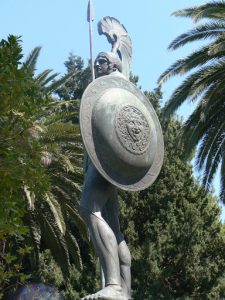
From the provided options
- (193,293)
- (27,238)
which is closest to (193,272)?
(193,293)

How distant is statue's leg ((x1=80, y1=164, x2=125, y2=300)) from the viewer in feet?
20.1

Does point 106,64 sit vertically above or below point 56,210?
above

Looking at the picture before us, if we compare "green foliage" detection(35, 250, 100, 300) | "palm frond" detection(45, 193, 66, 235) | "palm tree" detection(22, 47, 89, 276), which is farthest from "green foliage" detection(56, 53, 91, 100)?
"palm frond" detection(45, 193, 66, 235)

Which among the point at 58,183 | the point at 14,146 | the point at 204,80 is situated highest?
the point at 204,80

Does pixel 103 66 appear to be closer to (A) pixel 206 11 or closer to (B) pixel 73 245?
(A) pixel 206 11

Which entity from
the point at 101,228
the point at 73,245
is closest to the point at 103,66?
the point at 101,228

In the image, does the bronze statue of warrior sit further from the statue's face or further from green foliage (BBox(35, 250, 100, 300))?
green foliage (BBox(35, 250, 100, 300))

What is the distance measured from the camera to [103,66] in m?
6.96

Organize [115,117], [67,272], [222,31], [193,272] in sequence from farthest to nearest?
[193,272]
[67,272]
[222,31]
[115,117]

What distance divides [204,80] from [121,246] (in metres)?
11.3

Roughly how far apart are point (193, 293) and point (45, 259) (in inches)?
209

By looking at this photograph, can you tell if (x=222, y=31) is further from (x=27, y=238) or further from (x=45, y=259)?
(x=45, y=259)

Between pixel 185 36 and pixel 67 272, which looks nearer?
pixel 185 36

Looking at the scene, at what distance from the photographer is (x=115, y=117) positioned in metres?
6.42
